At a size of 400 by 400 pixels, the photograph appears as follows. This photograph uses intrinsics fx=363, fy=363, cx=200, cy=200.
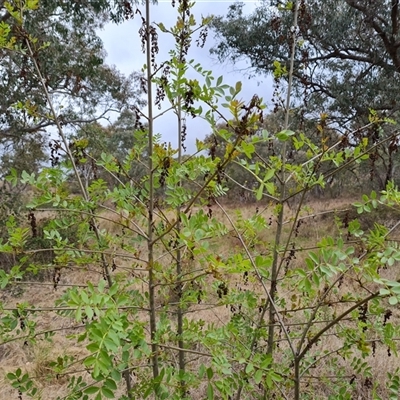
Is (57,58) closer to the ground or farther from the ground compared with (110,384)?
farther from the ground

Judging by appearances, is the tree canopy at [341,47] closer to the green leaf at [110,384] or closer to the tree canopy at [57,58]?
the tree canopy at [57,58]

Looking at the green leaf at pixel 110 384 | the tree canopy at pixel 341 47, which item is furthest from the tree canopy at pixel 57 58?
the green leaf at pixel 110 384

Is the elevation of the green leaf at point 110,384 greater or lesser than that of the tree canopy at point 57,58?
lesser

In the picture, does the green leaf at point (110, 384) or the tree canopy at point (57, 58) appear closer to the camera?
the green leaf at point (110, 384)

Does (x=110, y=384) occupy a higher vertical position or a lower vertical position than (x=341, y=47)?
lower

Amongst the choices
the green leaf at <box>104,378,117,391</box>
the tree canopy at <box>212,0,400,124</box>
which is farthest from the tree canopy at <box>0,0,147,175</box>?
the green leaf at <box>104,378,117,391</box>

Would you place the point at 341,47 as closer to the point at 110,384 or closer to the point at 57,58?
the point at 57,58

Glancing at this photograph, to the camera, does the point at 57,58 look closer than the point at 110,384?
No

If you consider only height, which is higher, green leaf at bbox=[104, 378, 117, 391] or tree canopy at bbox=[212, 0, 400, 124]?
tree canopy at bbox=[212, 0, 400, 124]

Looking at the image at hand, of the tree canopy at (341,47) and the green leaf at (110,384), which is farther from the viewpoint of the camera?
the tree canopy at (341,47)

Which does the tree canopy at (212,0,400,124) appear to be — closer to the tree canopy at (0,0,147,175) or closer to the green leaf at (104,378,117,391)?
the tree canopy at (0,0,147,175)

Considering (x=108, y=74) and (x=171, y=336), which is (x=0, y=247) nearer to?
(x=171, y=336)

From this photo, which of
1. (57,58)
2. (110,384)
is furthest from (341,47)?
(110,384)

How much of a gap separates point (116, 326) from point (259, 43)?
21.8 ft
